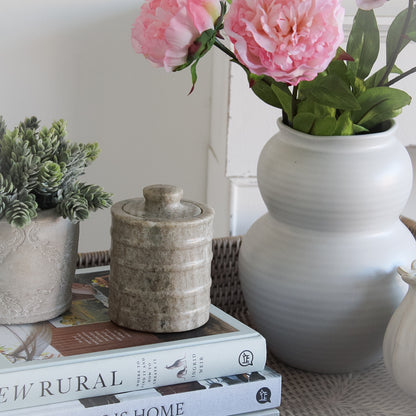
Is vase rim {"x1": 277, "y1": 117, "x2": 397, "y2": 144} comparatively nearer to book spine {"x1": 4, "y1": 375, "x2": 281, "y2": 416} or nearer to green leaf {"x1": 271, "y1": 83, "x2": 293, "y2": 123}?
green leaf {"x1": 271, "y1": 83, "x2": 293, "y2": 123}

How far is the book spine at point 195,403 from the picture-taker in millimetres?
476

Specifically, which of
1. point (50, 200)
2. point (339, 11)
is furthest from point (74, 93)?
point (339, 11)

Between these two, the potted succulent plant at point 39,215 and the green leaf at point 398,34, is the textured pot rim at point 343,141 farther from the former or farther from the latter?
the potted succulent plant at point 39,215

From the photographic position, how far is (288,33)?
1.56ft

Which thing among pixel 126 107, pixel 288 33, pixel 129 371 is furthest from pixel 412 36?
pixel 126 107

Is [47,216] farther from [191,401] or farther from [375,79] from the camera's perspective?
[375,79]

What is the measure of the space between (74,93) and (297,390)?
57cm

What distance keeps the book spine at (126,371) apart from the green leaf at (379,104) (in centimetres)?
20

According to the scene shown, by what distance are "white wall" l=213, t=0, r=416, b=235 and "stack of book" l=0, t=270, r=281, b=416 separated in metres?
0.33

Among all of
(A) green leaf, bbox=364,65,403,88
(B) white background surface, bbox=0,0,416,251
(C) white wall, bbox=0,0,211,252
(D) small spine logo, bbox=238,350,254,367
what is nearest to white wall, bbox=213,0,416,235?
(B) white background surface, bbox=0,0,416,251

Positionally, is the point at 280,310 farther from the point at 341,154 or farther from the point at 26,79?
the point at 26,79

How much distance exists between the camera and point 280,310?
23.6 inches

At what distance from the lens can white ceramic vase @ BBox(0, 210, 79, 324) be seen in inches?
20.5

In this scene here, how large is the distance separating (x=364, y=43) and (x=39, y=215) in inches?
11.7
